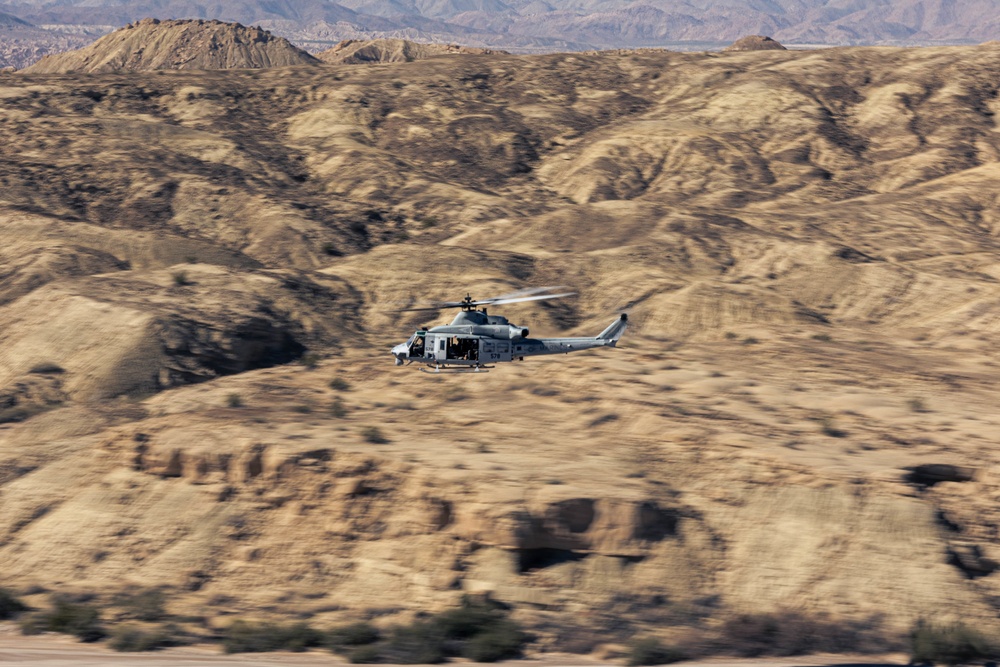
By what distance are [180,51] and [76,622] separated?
553 ft

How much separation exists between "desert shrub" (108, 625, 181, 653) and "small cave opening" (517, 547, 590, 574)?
25.2 feet

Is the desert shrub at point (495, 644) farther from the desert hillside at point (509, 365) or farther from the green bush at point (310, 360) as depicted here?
the green bush at point (310, 360)

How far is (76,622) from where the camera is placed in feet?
69.7

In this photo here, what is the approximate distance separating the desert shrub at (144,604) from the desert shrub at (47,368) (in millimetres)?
15124

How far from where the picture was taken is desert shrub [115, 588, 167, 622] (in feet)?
72.6

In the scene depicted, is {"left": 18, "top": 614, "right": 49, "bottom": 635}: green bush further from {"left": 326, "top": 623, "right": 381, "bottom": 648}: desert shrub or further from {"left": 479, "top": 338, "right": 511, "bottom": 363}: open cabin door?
{"left": 479, "top": 338, "right": 511, "bottom": 363}: open cabin door

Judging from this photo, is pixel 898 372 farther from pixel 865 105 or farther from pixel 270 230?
pixel 865 105

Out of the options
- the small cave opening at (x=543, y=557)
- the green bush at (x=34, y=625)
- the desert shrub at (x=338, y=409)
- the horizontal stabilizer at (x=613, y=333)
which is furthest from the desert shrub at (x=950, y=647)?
the green bush at (x=34, y=625)

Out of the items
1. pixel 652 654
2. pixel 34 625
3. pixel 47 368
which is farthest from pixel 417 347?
pixel 47 368

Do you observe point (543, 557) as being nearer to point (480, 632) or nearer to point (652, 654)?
point (480, 632)

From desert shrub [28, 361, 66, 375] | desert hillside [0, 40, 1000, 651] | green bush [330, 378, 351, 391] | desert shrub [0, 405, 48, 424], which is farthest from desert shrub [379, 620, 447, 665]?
desert shrub [28, 361, 66, 375]

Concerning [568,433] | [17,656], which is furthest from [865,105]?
[17,656]

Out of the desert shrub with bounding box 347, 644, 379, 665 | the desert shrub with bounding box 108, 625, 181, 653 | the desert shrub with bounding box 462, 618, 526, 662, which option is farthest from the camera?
the desert shrub with bounding box 462, 618, 526, 662

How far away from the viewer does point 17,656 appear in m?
19.0
